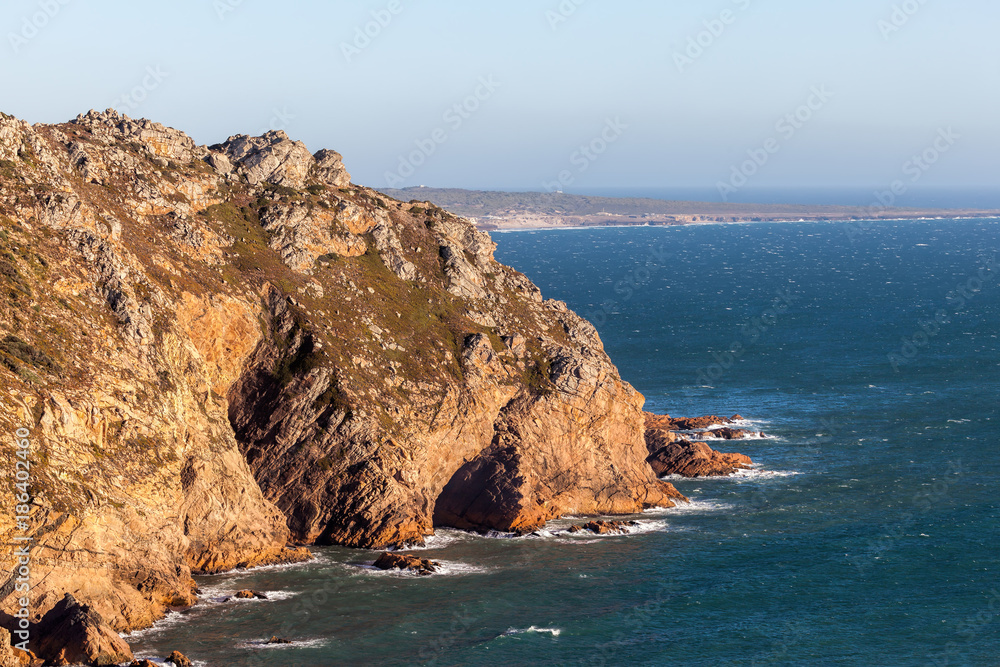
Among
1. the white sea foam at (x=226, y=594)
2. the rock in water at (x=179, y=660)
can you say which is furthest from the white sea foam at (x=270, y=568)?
the rock in water at (x=179, y=660)

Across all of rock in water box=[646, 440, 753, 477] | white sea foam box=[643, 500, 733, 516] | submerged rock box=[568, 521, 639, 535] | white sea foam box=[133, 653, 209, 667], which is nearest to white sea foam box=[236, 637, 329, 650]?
white sea foam box=[133, 653, 209, 667]

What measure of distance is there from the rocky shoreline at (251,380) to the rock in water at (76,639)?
112 mm

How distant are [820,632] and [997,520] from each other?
85.0 feet

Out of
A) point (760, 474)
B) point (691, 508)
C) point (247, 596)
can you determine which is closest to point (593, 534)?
point (691, 508)

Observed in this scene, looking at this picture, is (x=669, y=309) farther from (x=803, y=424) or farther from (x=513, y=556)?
(x=513, y=556)

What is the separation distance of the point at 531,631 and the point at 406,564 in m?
11.8

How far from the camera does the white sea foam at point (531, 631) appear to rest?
5762 cm

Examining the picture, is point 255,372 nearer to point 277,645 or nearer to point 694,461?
point 277,645

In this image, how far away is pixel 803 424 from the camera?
4203 inches

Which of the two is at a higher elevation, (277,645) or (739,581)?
(277,645)

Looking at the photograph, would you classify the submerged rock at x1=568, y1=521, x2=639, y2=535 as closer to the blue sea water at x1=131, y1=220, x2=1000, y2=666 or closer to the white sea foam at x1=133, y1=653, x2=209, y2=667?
the blue sea water at x1=131, y1=220, x2=1000, y2=666

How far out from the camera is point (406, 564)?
219 ft

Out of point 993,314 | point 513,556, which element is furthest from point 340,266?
point 993,314

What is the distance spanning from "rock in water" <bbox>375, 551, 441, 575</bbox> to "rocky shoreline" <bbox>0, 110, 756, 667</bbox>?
3.84m
